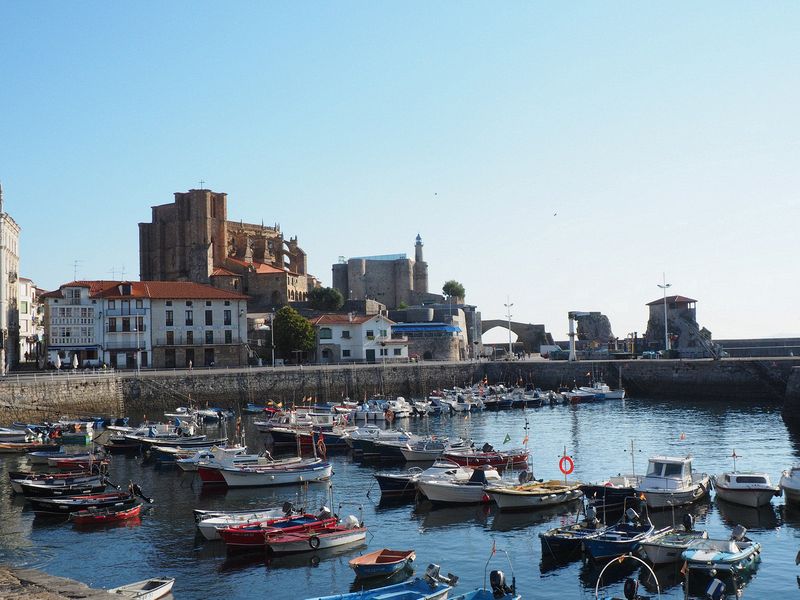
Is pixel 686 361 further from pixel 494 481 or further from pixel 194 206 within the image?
pixel 194 206

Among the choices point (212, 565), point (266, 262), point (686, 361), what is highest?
point (266, 262)

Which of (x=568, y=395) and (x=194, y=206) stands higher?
(x=194, y=206)

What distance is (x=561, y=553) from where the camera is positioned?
1050 inches

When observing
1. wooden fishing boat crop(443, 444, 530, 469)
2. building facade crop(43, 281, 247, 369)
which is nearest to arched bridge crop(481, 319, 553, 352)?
building facade crop(43, 281, 247, 369)

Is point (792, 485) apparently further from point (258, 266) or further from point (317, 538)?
point (258, 266)

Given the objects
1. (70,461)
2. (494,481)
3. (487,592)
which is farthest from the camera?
(70,461)

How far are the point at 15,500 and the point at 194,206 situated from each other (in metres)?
86.0

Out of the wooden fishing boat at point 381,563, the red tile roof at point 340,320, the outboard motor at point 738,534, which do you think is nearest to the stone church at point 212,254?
the red tile roof at point 340,320

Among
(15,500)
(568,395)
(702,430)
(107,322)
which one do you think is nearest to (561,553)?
(15,500)

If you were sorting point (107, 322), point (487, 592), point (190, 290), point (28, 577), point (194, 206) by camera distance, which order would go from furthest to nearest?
point (194, 206)
point (190, 290)
point (107, 322)
point (28, 577)
point (487, 592)

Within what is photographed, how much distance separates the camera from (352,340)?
93812 mm

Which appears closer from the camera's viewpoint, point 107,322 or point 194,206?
point 107,322

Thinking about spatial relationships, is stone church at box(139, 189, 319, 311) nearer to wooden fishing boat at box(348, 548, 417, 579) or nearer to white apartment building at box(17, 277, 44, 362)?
white apartment building at box(17, 277, 44, 362)

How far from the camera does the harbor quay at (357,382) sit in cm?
6334
